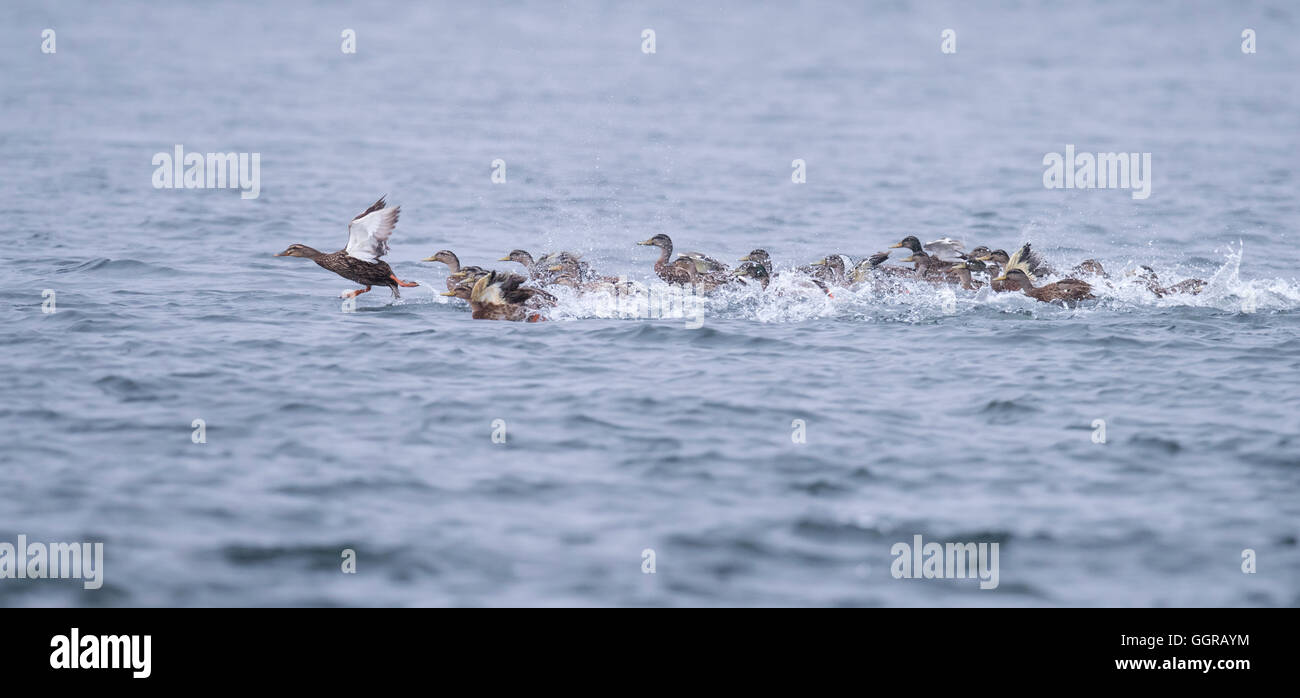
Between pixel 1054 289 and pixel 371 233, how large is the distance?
8.83m

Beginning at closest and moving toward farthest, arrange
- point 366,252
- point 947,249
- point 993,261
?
point 366,252
point 993,261
point 947,249

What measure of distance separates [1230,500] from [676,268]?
8866mm

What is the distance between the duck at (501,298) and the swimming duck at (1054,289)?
6334 mm

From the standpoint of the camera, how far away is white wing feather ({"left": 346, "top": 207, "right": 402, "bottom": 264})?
16.5 metres

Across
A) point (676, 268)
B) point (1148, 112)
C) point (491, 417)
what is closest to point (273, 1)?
point (1148, 112)

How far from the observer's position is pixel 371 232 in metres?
16.5

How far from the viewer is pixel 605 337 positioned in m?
15.5

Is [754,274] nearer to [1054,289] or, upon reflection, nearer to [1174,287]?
[1054,289]

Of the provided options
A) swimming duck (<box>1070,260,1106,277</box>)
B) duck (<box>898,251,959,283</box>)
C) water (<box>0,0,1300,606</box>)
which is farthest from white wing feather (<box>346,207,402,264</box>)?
swimming duck (<box>1070,260,1106,277</box>)

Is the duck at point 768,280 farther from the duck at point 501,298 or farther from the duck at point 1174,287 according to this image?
the duck at point 1174,287

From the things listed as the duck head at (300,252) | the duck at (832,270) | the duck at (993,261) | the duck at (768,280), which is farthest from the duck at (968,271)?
the duck head at (300,252)

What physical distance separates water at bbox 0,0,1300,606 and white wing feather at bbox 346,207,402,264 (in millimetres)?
850

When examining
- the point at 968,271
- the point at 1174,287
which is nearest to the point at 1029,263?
the point at 968,271
